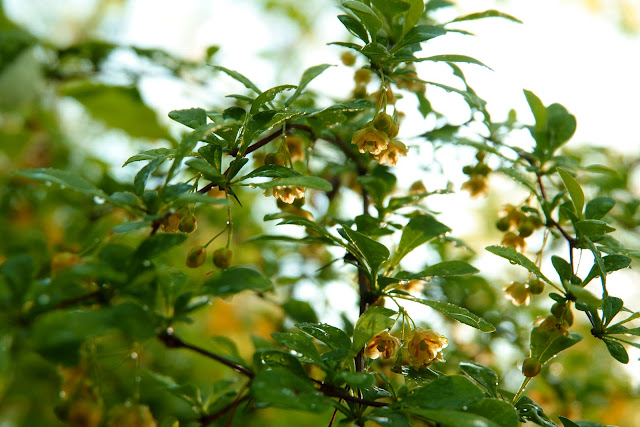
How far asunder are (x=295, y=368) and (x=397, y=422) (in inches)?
7.2

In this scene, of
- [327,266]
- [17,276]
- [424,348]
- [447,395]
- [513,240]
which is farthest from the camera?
[513,240]

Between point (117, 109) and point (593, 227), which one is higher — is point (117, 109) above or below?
below

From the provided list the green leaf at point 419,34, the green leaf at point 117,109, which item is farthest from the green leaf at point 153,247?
the green leaf at point 117,109

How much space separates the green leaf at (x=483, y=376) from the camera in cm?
97

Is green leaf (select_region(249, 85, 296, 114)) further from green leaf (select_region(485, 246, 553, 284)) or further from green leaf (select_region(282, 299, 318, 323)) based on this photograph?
green leaf (select_region(282, 299, 318, 323))

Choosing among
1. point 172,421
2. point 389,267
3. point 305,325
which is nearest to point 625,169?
point 389,267

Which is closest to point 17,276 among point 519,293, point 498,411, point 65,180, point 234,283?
point 65,180

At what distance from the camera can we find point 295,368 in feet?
2.80

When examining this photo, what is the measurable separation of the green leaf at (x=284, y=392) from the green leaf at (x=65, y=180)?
33 centimetres

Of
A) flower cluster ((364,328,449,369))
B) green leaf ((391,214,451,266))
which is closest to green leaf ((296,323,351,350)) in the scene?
flower cluster ((364,328,449,369))

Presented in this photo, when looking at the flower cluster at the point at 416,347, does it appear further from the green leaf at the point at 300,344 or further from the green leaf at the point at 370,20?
the green leaf at the point at 370,20

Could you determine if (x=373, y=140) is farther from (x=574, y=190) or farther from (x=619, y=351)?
(x=619, y=351)

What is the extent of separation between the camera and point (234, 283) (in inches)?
27.6

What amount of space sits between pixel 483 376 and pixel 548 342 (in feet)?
0.48
